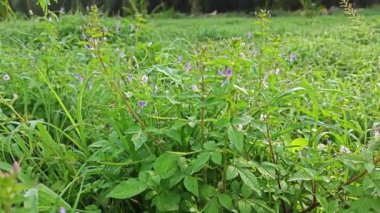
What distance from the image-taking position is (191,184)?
1287 millimetres

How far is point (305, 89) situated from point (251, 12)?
1082 centimetres

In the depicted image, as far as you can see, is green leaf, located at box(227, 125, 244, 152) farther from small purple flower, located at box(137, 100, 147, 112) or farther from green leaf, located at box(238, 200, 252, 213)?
small purple flower, located at box(137, 100, 147, 112)

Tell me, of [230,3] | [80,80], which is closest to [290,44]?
[80,80]

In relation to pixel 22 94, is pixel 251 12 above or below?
below

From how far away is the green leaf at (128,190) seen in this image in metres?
1.26

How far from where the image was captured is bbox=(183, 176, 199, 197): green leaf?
50.2 inches

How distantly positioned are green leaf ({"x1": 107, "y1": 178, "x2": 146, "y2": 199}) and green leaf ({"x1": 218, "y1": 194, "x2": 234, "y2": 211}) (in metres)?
0.16

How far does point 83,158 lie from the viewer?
1629 mm

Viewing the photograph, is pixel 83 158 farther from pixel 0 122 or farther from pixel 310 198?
pixel 310 198

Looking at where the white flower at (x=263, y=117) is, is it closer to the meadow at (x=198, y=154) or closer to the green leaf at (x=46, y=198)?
the meadow at (x=198, y=154)

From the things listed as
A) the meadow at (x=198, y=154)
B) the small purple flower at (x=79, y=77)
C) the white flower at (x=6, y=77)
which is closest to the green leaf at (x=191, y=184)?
the meadow at (x=198, y=154)

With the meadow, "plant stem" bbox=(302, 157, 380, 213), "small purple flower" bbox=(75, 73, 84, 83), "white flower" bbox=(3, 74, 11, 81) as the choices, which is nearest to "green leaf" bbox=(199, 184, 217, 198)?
the meadow

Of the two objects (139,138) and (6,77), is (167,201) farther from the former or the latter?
(6,77)

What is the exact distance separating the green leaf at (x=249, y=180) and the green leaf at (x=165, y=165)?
148 millimetres
